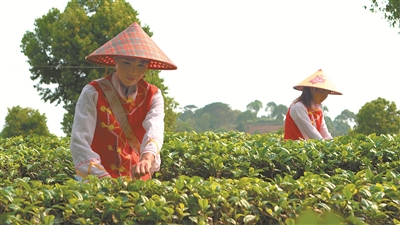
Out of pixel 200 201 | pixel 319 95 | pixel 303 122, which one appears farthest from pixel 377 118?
pixel 200 201

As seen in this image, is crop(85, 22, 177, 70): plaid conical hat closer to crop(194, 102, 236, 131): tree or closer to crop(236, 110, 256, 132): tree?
crop(236, 110, 256, 132): tree

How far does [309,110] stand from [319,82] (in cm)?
41

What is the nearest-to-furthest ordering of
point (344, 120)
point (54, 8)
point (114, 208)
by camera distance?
point (114, 208), point (54, 8), point (344, 120)

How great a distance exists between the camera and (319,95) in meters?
8.07

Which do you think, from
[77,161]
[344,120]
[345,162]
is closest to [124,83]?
[77,161]

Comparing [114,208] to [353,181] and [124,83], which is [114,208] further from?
[353,181]

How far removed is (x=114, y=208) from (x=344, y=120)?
108 meters

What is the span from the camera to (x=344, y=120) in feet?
352

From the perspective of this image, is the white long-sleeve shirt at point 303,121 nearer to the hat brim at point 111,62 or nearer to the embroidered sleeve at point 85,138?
the hat brim at point 111,62

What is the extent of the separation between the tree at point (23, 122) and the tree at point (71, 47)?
1.21 metres

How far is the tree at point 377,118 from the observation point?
107 ft

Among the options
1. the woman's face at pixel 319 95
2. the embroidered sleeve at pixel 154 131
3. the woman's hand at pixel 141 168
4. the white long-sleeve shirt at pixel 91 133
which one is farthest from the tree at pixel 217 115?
the woman's hand at pixel 141 168

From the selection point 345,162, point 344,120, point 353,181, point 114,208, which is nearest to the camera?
point 114,208

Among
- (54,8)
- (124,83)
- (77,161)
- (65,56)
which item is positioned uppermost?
(54,8)
